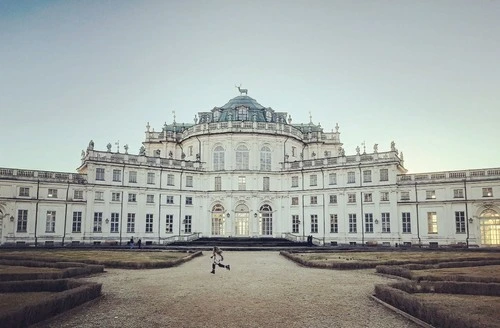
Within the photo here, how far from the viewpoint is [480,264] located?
81.3 feet

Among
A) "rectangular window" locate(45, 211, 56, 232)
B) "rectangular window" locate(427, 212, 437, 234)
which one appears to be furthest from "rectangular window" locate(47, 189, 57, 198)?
"rectangular window" locate(427, 212, 437, 234)

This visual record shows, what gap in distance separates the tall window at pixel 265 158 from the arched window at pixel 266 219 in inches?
245

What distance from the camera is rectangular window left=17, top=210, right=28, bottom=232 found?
159 ft

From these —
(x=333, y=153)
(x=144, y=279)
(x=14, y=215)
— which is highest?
(x=333, y=153)

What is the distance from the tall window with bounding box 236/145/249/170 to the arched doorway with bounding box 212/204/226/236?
717 cm

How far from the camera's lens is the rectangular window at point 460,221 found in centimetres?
4925

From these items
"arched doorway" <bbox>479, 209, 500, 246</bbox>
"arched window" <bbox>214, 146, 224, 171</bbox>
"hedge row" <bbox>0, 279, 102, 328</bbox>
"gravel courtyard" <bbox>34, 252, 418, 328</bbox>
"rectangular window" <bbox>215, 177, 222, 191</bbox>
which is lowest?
"gravel courtyard" <bbox>34, 252, 418, 328</bbox>

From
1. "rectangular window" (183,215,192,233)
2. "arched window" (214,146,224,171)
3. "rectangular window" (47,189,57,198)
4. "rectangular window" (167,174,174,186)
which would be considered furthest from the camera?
"arched window" (214,146,224,171)

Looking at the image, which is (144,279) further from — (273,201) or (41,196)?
(273,201)

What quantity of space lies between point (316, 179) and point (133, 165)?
2734cm

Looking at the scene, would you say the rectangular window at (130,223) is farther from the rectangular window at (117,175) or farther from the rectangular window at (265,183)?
the rectangular window at (265,183)

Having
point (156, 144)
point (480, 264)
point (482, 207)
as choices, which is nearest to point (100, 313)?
point (480, 264)

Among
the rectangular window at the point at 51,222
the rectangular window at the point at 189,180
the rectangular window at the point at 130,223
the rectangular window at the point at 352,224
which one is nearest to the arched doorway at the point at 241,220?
the rectangular window at the point at 189,180

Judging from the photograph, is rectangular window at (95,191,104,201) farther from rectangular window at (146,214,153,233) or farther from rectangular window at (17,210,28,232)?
rectangular window at (17,210,28,232)
